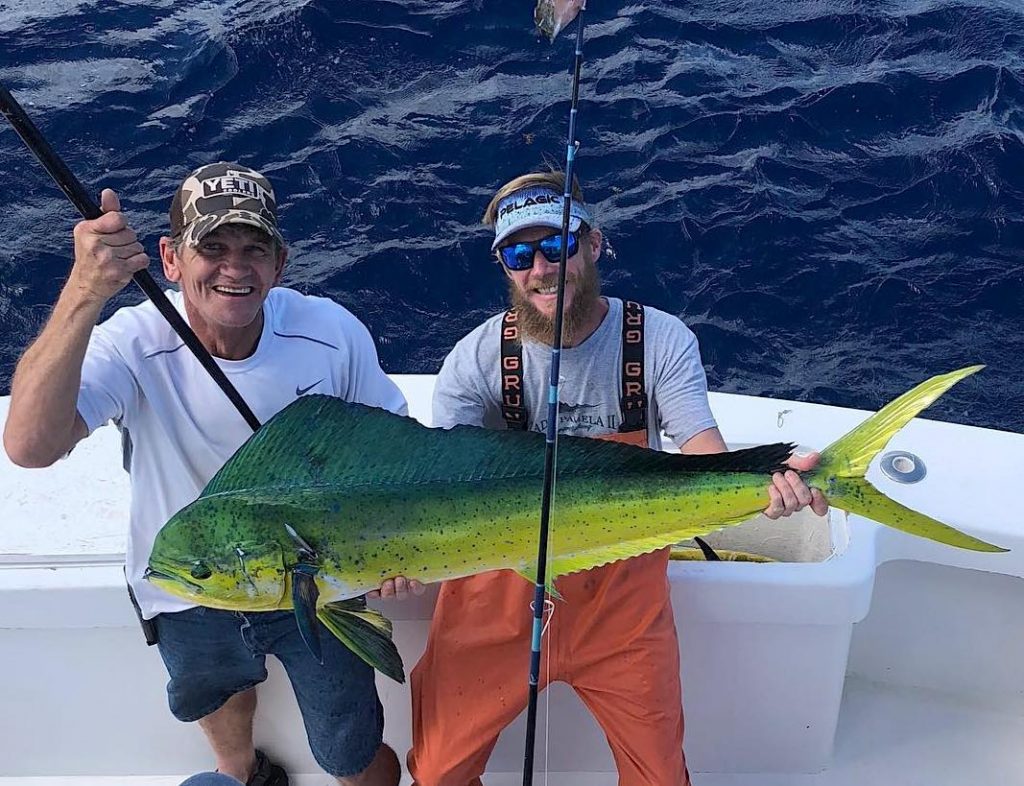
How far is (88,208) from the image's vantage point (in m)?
1.74

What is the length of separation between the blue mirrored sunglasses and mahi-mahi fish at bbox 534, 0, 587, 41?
47 centimetres

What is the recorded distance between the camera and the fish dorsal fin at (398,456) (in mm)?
1938

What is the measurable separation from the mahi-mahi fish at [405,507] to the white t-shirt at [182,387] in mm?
191

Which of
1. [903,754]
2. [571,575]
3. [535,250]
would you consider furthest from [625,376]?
[903,754]

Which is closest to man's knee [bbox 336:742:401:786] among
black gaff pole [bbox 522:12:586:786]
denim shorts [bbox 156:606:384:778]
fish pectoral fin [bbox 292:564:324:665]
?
denim shorts [bbox 156:606:384:778]

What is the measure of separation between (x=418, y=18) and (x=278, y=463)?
7148 millimetres

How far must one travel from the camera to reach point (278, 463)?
6.38 ft

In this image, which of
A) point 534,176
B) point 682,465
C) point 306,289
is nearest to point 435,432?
point 682,465

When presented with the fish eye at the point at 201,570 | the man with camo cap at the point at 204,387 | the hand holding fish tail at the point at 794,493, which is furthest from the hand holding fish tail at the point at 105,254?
the hand holding fish tail at the point at 794,493

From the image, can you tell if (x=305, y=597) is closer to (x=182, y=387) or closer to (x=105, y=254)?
(x=182, y=387)

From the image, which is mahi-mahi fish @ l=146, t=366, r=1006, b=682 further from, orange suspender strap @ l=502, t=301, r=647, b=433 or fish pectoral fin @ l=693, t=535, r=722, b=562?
fish pectoral fin @ l=693, t=535, r=722, b=562

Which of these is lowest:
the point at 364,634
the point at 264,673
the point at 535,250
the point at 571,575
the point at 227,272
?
the point at 264,673

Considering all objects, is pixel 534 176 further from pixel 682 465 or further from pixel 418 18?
pixel 418 18

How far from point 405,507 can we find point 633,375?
0.74m
